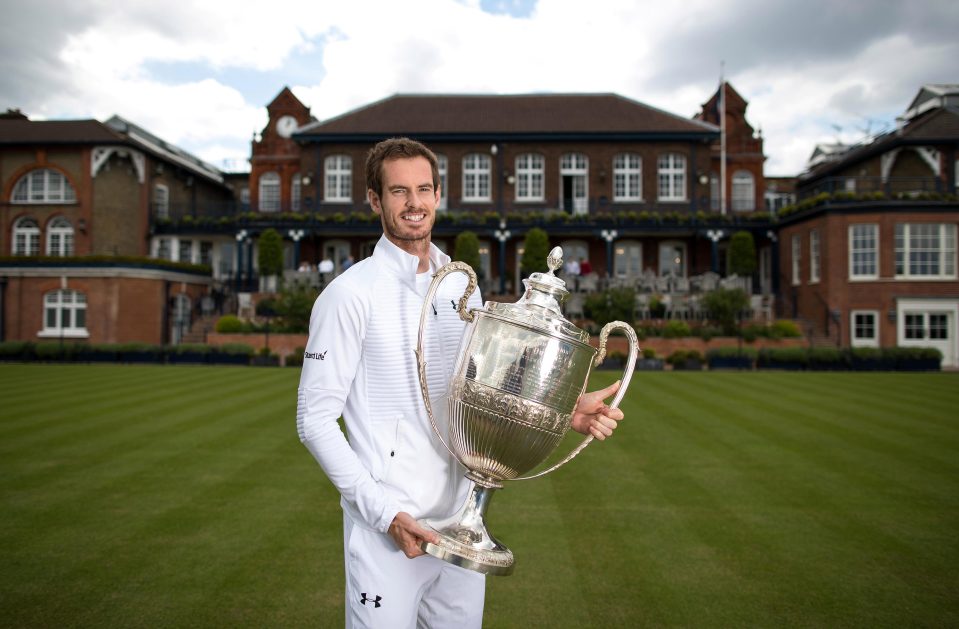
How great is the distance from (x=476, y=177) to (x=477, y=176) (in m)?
0.07

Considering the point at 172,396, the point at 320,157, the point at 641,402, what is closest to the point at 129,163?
the point at 320,157

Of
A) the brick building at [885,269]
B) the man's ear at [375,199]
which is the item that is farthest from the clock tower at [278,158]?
the man's ear at [375,199]

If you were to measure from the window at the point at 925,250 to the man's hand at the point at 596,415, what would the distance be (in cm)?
2593

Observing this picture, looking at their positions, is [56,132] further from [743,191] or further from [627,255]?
[743,191]

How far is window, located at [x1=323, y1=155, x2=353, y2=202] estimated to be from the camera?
32.2 m

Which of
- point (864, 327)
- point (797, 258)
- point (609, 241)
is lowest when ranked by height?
point (864, 327)

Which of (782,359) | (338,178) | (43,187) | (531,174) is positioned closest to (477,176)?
(531,174)

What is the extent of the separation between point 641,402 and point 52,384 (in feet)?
37.8

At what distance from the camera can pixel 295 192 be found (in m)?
34.1

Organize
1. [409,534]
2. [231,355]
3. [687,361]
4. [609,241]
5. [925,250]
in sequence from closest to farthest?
1. [409,534]
2. [687,361]
3. [231,355]
4. [925,250]
5. [609,241]

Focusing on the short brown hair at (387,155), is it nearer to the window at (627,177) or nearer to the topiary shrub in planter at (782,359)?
the topiary shrub in planter at (782,359)

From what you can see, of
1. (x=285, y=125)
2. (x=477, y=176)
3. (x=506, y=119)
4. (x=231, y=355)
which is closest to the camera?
(x=231, y=355)

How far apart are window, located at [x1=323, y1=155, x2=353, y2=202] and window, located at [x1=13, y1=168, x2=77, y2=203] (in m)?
11.7

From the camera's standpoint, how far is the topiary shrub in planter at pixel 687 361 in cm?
1900
